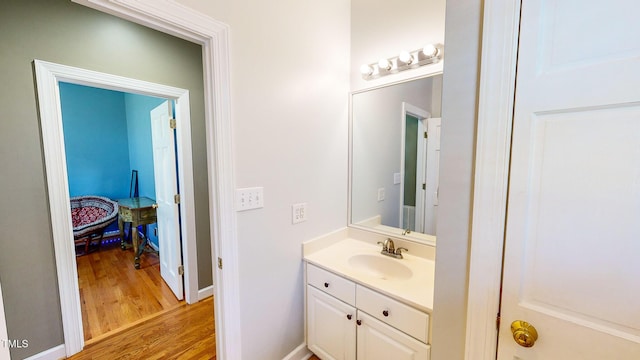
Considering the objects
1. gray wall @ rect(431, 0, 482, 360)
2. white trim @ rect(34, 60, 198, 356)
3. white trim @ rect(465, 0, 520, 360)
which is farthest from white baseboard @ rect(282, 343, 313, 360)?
white trim @ rect(34, 60, 198, 356)

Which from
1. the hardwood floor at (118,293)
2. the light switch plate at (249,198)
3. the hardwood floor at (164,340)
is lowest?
the hardwood floor at (164,340)

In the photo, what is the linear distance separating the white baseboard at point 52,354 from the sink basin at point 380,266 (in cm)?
221

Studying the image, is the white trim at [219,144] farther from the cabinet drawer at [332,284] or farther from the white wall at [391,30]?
the white wall at [391,30]

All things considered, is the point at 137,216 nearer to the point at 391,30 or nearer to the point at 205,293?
the point at 205,293

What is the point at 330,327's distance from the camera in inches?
60.8

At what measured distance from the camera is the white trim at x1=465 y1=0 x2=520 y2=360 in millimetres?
702

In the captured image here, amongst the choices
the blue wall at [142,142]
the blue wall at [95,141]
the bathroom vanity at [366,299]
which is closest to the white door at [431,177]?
the bathroom vanity at [366,299]

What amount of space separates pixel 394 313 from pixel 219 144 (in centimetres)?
124

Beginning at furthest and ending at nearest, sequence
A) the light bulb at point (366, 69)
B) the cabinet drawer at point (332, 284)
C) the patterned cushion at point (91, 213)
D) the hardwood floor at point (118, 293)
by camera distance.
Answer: the patterned cushion at point (91, 213) < the hardwood floor at point (118, 293) < the light bulb at point (366, 69) < the cabinet drawer at point (332, 284)

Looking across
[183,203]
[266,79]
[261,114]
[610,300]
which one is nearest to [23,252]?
[183,203]

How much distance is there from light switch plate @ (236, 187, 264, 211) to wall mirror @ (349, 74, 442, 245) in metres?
0.86

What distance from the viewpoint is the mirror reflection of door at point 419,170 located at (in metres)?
1.66

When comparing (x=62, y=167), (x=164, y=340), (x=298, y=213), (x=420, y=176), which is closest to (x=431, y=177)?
(x=420, y=176)

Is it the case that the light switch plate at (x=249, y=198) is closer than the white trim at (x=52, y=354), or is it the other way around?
the light switch plate at (x=249, y=198)
